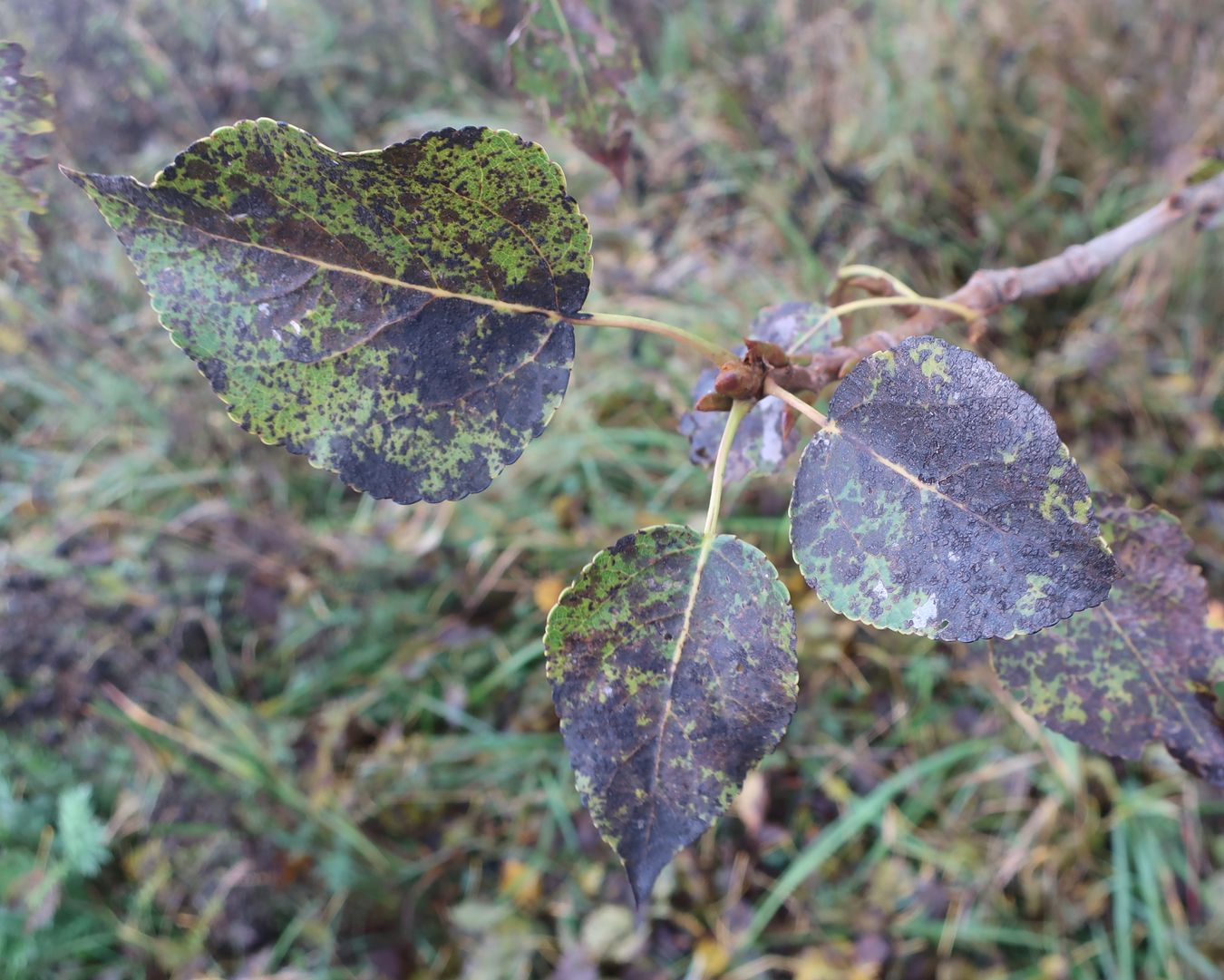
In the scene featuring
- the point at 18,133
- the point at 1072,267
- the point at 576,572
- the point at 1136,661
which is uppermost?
the point at 18,133

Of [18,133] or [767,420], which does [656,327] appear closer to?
[767,420]

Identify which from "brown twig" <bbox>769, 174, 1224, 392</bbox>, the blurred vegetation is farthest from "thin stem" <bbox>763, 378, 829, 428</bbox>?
the blurred vegetation

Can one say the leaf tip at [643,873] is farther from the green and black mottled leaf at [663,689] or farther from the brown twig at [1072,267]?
the brown twig at [1072,267]

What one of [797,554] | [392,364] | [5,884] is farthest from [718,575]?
[5,884]

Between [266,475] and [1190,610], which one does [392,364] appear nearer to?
[1190,610]

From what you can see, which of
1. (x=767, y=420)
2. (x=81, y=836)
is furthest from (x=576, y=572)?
(x=767, y=420)

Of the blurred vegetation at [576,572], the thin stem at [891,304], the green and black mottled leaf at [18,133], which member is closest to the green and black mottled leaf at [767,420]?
the thin stem at [891,304]
